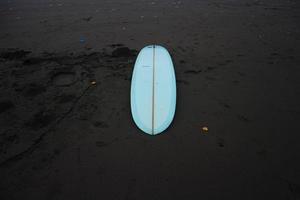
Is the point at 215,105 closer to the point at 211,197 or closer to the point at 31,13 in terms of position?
the point at 211,197

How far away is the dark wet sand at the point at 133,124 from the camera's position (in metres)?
1.70

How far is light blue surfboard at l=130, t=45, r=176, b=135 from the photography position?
2.14 meters

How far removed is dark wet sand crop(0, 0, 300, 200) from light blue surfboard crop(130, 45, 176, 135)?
11cm

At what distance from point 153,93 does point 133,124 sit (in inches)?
17.8

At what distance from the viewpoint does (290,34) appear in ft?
13.2

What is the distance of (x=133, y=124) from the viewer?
2.20 meters

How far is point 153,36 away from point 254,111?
2397mm

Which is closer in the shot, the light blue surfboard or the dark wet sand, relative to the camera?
the dark wet sand

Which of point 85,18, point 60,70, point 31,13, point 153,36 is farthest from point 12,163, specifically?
point 31,13

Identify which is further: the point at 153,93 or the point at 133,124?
the point at 153,93

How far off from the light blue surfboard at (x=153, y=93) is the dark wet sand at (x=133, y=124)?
11cm

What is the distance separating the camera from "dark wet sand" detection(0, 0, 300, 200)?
5.57 feet

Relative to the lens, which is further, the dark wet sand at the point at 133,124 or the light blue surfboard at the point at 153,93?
the light blue surfboard at the point at 153,93

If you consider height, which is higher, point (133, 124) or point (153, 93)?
point (153, 93)
